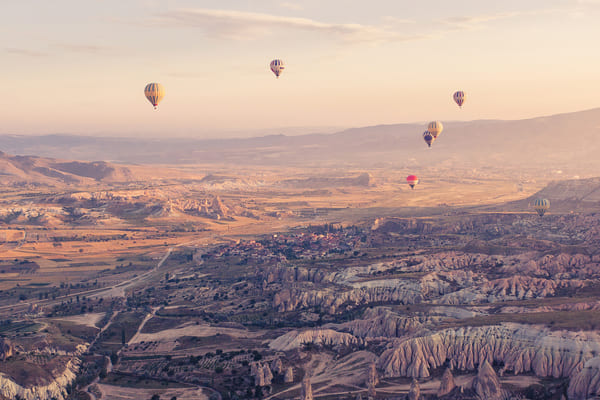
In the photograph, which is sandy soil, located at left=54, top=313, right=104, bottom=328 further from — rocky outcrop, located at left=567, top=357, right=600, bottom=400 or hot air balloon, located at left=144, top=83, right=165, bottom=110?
rocky outcrop, located at left=567, top=357, right=600, bottom=400

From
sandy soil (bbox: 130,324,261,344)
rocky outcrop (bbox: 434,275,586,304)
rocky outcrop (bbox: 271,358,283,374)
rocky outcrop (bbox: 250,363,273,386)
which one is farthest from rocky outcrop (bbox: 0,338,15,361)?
rocky outcrop (bbox: 434,275,586,304)

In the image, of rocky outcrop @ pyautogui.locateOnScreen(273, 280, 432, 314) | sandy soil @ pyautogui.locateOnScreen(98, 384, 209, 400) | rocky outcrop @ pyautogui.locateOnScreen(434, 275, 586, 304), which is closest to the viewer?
sandy soil @ pyautogui.locateOnScreen(98, 384, 209, 400)

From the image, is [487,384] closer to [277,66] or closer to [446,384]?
[446,384]

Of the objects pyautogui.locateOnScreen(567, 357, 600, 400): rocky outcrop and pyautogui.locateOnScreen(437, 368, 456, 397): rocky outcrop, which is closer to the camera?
pyautogui.locateOnScreen(567, 357, 600, 400): rocky outcrop

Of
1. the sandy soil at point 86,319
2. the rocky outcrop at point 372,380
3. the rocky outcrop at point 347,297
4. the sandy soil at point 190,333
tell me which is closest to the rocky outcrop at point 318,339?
the sandy soil at point 190,333

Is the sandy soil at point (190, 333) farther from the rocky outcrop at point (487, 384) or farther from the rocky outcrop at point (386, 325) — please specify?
the rocky outcrop at point (487, 384)

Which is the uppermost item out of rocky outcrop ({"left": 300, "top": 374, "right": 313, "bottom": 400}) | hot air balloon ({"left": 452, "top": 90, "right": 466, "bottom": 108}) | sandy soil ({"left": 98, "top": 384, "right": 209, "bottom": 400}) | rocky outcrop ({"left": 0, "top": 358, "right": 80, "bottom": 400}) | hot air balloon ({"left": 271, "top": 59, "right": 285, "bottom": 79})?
hot air balloon ({"left": 271, "top": 59, "right": 285, "bottom": 79})

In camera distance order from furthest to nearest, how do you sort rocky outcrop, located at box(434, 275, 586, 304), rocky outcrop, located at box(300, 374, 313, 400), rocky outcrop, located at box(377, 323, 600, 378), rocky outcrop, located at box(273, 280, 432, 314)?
1. rocky outcrop, located at box(273, 280, 432, 314)
2. rocky outcrop, located at box(434, 275, 586, 304)
3. rocky outcrop, located at box(300, 374, 313, 400)
4. rocky outcrop, located at box(377, 323, 600, 378)

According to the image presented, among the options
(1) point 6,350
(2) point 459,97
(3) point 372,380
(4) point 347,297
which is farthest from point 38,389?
(2) point 459,97
